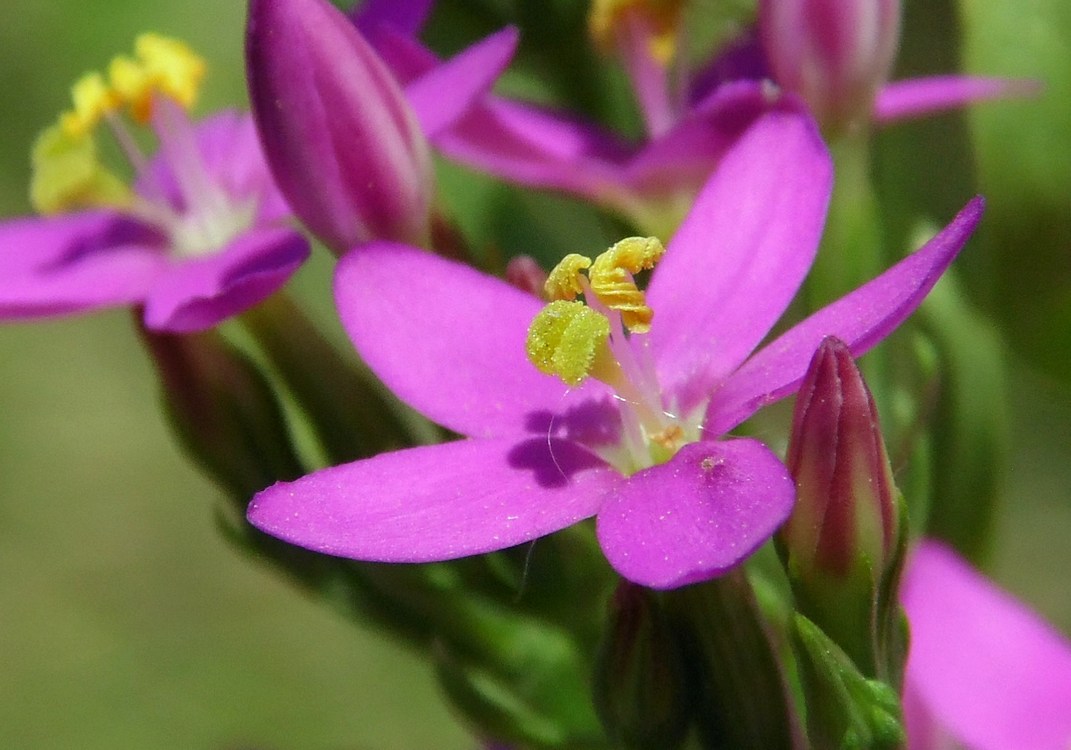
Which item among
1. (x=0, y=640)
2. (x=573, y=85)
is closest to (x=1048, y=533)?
(x=573, y=85)

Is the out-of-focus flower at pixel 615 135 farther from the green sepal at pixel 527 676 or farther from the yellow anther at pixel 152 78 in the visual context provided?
the green sepal at pixel 527 676

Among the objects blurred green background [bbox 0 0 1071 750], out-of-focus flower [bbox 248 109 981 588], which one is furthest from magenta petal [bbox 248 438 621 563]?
blurred green background [bbox 0 0 1071 750]

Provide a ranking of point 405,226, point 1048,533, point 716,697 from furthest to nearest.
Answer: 1. point 1048,533
2. point 405,226
3. point 716,697

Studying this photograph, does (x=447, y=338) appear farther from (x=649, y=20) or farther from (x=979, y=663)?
(x=979, y=663)

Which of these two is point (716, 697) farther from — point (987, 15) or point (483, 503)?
point (987, 15)

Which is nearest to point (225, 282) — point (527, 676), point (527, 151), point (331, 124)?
point (331, 124)

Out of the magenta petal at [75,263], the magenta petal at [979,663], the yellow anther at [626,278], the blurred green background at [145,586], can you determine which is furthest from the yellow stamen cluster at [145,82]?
the blurred green background at [145,586]
